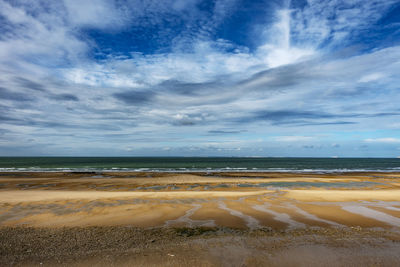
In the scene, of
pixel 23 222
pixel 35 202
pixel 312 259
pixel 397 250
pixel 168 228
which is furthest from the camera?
pixel 35 202

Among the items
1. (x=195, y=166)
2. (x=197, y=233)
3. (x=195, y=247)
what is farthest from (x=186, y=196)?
(x=195, y=166)

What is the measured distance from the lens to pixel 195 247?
732 centimetres

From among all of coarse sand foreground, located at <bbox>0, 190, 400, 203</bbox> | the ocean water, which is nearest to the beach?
coarse sand foreground, located at <bbox>0, 190, 400, 203</bbox>

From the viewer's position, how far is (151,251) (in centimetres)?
694

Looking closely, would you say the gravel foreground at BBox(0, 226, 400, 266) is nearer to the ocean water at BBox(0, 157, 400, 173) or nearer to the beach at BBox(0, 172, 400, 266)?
the beach at BBox(0, 172, 400, 266)

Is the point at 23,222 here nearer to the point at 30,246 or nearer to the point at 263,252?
the point at 30,246

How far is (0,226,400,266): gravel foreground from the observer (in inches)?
251

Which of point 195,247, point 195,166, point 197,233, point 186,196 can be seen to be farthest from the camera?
point 195,166

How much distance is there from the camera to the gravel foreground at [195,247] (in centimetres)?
637

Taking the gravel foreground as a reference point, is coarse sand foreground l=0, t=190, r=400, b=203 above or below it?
below

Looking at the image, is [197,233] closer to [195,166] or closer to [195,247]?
[195,247]

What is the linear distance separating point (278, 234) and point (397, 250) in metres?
3.51

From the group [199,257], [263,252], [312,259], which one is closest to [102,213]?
[199,257]

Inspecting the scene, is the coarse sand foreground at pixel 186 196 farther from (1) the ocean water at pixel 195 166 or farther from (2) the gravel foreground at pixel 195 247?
(1) the ocean water at pixel 195 166
